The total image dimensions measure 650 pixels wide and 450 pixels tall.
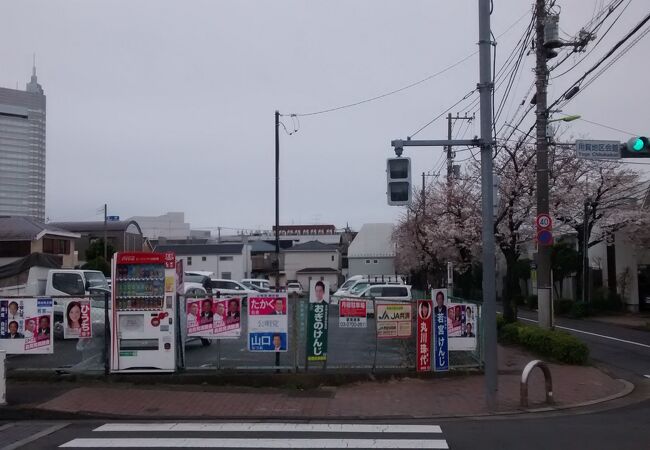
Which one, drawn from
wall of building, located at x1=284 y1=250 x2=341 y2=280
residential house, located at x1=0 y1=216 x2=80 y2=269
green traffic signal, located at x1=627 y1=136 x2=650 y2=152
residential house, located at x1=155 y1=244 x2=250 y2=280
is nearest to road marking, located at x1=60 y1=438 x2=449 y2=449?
green traffic signal, located at x1=627 y1=136 x2=650 y2=152

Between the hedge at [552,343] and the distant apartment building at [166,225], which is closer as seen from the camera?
the hedge at [552,343]

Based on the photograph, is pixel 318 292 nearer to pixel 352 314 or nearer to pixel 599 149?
pixel 352 314

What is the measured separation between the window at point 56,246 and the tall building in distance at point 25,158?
38.2 ft

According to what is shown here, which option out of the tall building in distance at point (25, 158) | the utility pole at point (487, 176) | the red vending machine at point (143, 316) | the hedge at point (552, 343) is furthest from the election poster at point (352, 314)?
the tall building in distance at point (25, 158)

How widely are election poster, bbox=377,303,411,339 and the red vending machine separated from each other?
14.0 feet

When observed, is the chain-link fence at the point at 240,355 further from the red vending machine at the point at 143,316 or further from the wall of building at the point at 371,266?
the wall of building at the point at 371,266

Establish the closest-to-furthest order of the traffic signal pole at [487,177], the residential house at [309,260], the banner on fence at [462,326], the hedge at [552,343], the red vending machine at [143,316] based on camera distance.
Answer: the traffic signal pole at [487,177] < the red vending machine at [143,316] < the banner on fence at [462,326] < the hedge at [552,343] < the residential house at [309,260]

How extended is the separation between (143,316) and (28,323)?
2.41 meters

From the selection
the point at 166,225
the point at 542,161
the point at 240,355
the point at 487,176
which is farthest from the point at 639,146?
the point at 166,225

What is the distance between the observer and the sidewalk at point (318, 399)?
11453mm

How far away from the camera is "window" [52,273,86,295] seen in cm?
2361

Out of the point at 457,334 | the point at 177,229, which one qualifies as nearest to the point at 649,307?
the point at 457,334

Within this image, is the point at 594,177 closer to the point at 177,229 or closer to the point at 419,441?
the point at 419,441

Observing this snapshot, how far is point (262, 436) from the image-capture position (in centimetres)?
972
